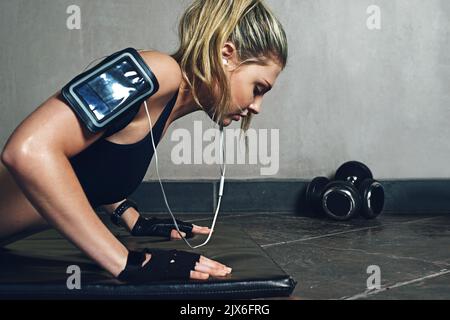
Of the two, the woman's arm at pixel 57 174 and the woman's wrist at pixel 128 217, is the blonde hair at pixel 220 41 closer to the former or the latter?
the woman's arm at pixel 57 174

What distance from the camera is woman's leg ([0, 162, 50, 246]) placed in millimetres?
1756

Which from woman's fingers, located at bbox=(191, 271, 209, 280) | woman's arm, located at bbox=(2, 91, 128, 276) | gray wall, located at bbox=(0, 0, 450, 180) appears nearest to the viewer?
woman's arm, located at bbox=(2, 91, 128, 276)

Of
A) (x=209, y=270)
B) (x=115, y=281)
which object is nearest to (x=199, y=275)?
(x=209, y=270)

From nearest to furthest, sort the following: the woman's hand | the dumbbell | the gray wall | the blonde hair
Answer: the blonde hair, the woman's hand, the dumbbell, the gray wall

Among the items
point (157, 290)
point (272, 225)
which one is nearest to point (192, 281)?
point (157, 290)

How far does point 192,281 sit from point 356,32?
224 cm

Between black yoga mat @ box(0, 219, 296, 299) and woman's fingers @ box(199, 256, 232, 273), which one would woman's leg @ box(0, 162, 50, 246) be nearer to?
black yoga mat @ box(0, 219, 296, 299)

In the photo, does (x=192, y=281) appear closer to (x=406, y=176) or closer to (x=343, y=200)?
(x=343, y=200)

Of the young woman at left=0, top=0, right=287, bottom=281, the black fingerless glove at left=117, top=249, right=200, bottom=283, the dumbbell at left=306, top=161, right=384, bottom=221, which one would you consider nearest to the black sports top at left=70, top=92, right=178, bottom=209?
the young woman at left=0, top=0, right=287, bottom=281

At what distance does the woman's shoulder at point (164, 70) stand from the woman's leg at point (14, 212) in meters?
0.47

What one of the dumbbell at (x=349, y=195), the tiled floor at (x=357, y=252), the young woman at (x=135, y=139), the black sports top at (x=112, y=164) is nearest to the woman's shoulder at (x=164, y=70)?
the young woman at (x=135, y=139)

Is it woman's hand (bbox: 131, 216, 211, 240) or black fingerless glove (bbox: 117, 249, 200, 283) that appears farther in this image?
woman's hand (bbox: 131, 216, 211, 240)

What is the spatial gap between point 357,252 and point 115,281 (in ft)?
3.43

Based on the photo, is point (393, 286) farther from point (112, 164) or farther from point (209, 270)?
point (112, 164)
